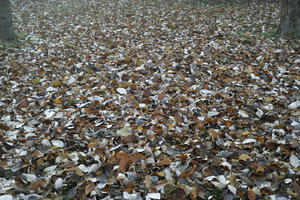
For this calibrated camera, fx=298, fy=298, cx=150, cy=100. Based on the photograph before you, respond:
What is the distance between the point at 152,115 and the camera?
3.75 metres

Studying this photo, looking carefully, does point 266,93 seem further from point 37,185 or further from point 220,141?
point 37,185

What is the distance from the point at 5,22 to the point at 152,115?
4.89 meters

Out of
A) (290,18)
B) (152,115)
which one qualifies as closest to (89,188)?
(152,115)

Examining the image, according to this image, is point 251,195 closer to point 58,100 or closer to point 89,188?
point 89,188

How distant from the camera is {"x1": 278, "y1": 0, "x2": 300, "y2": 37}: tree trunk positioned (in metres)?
6.45

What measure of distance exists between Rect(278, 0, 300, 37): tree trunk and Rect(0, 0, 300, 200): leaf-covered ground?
0.36 meters

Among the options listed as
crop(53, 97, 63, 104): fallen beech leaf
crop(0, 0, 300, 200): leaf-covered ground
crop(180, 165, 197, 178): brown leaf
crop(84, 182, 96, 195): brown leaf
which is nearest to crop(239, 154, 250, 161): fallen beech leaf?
crop(0, 0, 300, 200): leaf-covered ground

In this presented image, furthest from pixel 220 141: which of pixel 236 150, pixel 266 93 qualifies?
pixel 266 93

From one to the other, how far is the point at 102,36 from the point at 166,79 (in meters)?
3.28

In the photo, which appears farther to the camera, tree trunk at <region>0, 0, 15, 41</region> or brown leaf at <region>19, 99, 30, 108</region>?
tree trunk at <region>0, 0, 15, 41</region>

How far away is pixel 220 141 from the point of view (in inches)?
129

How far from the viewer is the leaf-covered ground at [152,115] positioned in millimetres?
2750

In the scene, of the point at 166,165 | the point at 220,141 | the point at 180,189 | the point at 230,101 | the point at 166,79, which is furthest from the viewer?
the point at 166,79

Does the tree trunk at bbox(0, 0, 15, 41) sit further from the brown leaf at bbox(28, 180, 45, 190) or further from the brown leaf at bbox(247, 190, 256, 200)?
the brown leaf at bbox(247, 190, 256, 200)
